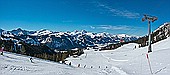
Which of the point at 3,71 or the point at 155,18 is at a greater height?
the point at 155,18

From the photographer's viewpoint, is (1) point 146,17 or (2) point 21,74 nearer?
(2) point 21,74

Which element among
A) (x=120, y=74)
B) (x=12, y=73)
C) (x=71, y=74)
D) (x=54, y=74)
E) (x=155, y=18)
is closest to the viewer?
(x=12, y=73)

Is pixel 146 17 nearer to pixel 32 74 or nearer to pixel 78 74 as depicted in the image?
pixel 78 74

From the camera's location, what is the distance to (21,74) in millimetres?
15453

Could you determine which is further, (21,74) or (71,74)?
(71,74)

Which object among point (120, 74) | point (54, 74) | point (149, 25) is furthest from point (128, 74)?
point (149, 25)

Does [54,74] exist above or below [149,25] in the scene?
below

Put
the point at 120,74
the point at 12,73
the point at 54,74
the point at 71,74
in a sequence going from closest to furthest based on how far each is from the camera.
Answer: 1. the point at 12,73
2. the point at 54,74
3. the point at 71,74
4. the point at 120,74

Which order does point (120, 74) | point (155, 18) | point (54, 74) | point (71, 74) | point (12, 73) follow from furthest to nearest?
point (155, 18) < point (120, 74) < point (71, 74) < point (54, 74) < point (12, 73)

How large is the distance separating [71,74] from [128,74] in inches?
301

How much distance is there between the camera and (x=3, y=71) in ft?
50.8

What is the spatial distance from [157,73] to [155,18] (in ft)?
91.9

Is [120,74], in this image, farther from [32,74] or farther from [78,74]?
[32,74]

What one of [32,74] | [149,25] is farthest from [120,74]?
[149,25]
